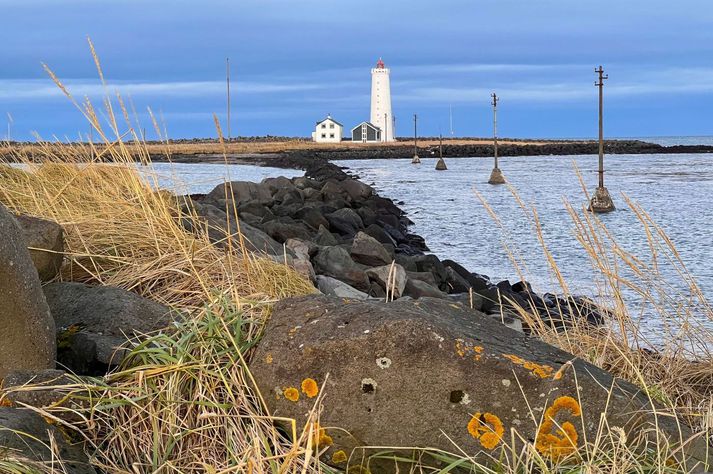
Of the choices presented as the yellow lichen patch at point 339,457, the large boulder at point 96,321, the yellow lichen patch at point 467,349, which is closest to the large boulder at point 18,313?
the large boulder at point 96,321

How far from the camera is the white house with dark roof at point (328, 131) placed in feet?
312

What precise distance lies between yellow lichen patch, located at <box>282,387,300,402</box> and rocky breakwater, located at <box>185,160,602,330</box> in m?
0.78

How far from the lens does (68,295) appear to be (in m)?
3.69

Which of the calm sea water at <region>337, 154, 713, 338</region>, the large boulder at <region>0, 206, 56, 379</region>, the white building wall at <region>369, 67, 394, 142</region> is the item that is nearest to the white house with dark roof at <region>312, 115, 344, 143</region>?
Answer: the white building wall at <region>369, 67, 394, 142</region>

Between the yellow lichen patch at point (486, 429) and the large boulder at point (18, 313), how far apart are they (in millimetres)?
1624

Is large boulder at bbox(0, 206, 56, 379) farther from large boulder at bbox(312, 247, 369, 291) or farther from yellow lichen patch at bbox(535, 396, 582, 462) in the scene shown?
large boulder at bbox(312, 247, 369, 291)

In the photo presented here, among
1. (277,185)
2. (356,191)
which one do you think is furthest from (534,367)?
(356,191)

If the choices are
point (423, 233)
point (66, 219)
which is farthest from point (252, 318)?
point (423, 233)

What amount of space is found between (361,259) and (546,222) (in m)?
11.6

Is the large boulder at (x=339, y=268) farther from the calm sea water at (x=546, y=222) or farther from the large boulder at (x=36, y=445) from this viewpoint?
the large boulder at (x=36, y=445)

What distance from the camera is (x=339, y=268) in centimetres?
865

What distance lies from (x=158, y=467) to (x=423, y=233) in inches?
670

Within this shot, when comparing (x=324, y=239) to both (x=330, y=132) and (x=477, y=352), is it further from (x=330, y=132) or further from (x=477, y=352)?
(x=330, y=132)

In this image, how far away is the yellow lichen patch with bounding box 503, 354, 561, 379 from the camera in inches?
99.2
